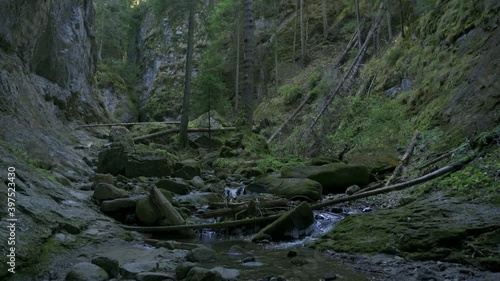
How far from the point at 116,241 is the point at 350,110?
11665mm

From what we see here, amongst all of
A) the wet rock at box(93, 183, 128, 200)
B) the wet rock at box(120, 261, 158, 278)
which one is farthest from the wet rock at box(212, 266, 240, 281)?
the wet rock at box(93, 183, 128, 200)

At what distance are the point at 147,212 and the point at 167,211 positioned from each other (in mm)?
326

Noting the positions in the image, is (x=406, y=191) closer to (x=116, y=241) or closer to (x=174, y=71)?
(x=116, y=241)

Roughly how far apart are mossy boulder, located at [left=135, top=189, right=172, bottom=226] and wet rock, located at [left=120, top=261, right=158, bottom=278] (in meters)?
2.12

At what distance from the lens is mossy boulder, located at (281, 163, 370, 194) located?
28.9 feet

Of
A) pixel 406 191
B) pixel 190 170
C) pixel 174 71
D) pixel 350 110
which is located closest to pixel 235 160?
pixel 190 170

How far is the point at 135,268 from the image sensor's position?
3.99 m

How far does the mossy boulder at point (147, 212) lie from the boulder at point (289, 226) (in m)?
1.60

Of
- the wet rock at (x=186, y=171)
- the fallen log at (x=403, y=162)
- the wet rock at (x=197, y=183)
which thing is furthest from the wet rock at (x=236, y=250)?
the wet rock at (x=186, y=171)

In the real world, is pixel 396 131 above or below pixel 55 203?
above

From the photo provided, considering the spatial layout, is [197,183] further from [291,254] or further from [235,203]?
[291,254]

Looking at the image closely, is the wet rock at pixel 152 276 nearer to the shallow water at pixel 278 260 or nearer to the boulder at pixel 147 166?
the shallow water at pixel 278 260

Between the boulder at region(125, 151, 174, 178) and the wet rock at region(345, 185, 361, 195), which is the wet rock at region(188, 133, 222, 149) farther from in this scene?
the wet rock at region(345, 185, 361, 195)

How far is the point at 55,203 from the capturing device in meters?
5.47
